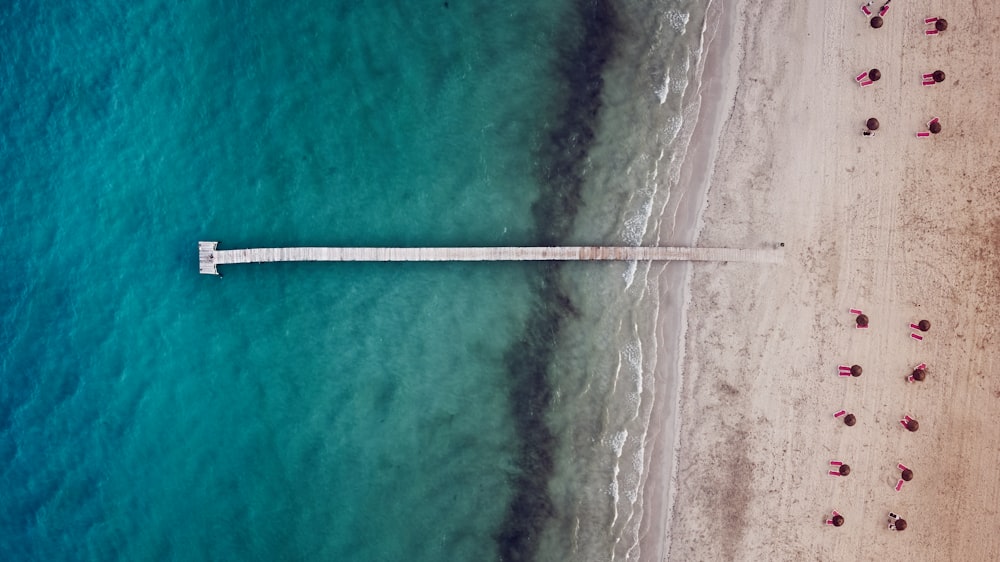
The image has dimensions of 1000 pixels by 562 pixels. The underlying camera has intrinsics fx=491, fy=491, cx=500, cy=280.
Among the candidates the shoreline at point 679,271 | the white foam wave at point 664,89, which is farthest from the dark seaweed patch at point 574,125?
the shoreline at point 679,271

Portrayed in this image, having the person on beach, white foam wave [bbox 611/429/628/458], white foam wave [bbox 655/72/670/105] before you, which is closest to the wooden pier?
white foam wave [bbox 655/72/670/105]

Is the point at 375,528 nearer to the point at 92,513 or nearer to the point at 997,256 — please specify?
the point at 92,513

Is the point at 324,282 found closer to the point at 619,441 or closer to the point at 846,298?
the point at 619,441

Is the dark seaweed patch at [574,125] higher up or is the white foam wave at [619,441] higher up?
the dark seaweed patch at [574,125]

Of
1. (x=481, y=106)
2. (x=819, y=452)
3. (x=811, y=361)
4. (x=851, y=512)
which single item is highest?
(x=481, y=106)

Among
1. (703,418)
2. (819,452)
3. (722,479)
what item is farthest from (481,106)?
(819,452)

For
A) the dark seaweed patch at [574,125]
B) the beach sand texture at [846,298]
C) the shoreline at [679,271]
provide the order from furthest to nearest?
the dark seaweed patch at [574,125], the shoreline at [679,271], the beach sand texture at [846,298]

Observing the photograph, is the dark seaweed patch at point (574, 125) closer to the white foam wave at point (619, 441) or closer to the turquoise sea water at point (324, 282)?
the turquoise sea water at point (324, 282)
